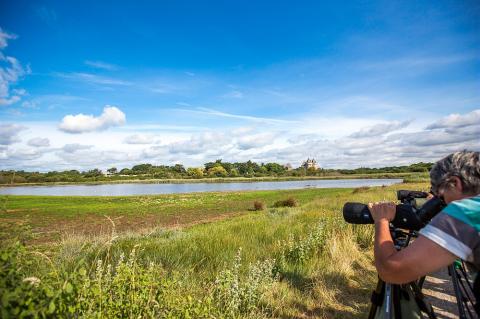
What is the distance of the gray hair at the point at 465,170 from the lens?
1.61m

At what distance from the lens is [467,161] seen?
162 centimetres

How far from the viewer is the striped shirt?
1393 millimetres

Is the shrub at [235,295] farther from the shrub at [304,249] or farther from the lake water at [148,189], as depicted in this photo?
the lake water at [148,189]

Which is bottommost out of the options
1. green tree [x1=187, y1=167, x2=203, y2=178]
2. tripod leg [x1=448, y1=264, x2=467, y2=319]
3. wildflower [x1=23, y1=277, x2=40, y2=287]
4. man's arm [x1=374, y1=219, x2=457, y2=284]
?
tripod leg [x1=448, y1=264, x2=467, y2=319]

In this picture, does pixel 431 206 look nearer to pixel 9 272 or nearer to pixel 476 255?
pixel 476 255

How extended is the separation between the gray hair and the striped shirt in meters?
0.23

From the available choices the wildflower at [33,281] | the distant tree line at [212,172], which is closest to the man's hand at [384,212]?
the wildflower at [33,281]

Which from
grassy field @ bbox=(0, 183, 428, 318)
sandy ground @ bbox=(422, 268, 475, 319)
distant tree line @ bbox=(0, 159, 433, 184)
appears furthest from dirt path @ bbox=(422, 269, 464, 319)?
distant tree line @ bbox=(0, 159, 433, 184)

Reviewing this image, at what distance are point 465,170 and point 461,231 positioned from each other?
40 cm

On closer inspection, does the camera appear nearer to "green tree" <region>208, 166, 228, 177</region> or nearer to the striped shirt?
the striped shirt

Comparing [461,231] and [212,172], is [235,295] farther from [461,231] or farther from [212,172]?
[212,172]

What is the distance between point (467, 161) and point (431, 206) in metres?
0.52

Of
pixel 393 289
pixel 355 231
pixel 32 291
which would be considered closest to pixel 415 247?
pixel 393 289

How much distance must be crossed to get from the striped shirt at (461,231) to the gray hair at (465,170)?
23 cm
